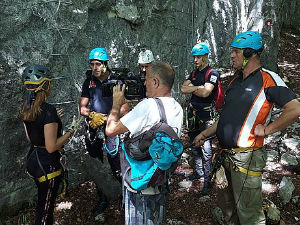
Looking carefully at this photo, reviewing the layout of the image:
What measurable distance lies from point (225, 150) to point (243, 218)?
857mm

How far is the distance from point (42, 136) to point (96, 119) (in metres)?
1.20

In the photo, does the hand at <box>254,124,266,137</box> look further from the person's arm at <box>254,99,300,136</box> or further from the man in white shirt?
the man in white shirt

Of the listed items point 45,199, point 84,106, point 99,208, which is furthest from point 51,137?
point 99,208

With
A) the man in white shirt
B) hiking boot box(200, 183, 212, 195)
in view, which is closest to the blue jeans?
hiking boot box(200, 183, 212, 195)

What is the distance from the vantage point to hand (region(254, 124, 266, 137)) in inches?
124

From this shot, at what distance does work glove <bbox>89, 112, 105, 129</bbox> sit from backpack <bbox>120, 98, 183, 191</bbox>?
5.04ft

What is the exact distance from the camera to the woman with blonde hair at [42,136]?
10.6 feet

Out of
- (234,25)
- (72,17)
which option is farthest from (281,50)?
(72,17)

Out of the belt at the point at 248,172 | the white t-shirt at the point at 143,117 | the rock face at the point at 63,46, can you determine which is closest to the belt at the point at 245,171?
the belt at the point at 248,172

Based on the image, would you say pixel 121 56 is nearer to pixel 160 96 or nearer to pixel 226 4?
pixel 160 96

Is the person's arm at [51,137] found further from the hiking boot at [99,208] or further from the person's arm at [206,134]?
the hiking boot at [99,208]

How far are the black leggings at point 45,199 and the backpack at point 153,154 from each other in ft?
3.62

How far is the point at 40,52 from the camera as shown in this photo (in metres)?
4.66

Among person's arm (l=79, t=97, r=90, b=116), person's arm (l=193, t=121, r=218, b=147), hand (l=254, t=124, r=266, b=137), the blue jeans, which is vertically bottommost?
the blue jeans
